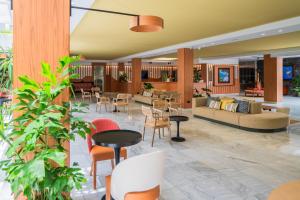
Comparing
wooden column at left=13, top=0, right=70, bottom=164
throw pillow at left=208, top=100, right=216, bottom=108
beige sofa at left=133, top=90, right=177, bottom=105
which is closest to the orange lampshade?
wooden column at left=13, top=0, right=70, bottom=164

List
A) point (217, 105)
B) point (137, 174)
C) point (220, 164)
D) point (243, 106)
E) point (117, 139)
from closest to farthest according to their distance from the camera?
point (137, 174), point (117, 139), point (220, 164), point (243, 106), point (217, 105)

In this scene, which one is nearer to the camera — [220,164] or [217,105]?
[220,164]

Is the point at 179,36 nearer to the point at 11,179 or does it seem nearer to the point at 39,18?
the point at 39,18

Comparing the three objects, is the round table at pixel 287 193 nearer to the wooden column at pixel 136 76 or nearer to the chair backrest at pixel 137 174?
the chair backrest at pixel 137 174

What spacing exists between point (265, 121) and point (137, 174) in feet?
17.3

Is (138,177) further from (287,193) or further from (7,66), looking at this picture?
(7,66)

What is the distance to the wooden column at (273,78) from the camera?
44.0 ft

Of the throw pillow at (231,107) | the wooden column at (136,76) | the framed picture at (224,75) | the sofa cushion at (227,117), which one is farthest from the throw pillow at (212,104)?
the framed picture at (224,75)

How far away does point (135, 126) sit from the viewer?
277 inches

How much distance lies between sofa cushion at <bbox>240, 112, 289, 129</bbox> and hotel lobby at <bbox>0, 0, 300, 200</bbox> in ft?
0.10

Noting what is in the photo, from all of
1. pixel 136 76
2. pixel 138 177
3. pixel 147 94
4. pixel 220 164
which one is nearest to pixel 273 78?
pixel 147 94

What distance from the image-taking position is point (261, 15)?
18.5ft

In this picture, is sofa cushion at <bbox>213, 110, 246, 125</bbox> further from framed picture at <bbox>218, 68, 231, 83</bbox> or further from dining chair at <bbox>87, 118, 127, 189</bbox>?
framed picture at <bbox>218, 68, 231, 83</bbox>

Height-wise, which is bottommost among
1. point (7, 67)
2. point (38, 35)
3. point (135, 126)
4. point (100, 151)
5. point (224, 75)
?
point (135, 126)
